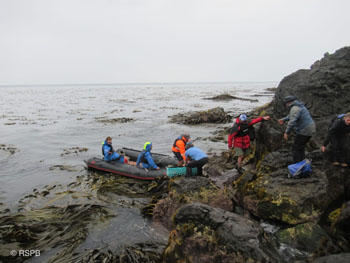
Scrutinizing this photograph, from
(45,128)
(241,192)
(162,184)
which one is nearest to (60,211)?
(162,184)

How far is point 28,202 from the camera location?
396 inches

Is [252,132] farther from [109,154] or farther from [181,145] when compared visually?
[109,154]

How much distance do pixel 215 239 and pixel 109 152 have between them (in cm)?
864

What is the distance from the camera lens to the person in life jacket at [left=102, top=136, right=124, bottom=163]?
12580mm

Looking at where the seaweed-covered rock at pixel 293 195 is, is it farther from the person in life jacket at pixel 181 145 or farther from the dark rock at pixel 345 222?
the person in life jacket at pixel 181 145

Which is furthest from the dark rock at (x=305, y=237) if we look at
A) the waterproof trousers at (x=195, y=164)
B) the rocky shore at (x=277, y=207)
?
the waterproof trousers at (x=195, y=164)

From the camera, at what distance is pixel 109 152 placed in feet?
41.4

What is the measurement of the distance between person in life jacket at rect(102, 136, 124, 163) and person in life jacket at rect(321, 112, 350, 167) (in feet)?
31.6

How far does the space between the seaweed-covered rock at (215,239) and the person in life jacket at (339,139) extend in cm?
298

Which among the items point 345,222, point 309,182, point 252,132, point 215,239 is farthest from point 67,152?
point 345,222

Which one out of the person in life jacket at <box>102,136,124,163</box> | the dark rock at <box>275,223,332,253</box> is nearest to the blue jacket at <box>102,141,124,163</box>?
the person in life jacket at <box>102,136,124,163</box>

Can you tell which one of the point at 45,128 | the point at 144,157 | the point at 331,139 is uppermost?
the point at 331,139

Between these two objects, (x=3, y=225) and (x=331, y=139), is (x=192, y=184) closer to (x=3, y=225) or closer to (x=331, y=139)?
(x=331, y=139)

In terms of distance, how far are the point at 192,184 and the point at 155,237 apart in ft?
6.90
